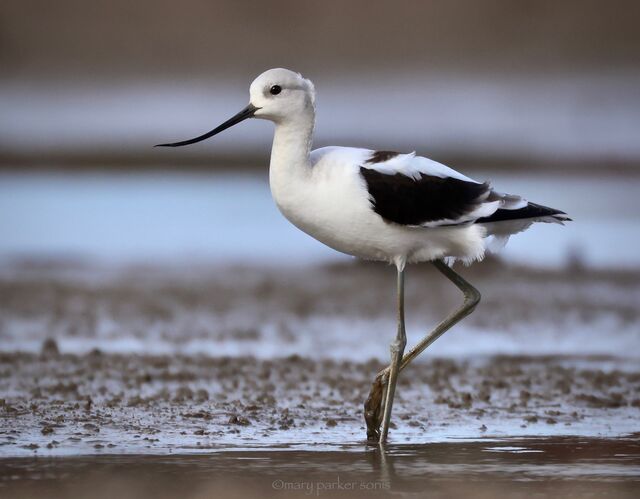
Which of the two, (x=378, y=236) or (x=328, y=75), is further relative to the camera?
(x=328, y=75)

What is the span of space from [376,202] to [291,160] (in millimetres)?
420

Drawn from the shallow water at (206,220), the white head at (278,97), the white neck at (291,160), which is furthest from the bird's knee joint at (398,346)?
the shallow water at (206,220)

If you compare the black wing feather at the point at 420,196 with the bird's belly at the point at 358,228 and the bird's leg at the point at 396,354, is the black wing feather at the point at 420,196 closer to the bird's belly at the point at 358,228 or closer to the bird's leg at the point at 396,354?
the bird's belly at the point at 358,228

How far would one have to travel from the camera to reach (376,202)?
6328mm

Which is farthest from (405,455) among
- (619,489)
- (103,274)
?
(103,274)

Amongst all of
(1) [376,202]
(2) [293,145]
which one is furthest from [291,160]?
(1) [376,202]

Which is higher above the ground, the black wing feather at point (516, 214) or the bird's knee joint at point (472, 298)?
the black wing feather at point (516, 214)

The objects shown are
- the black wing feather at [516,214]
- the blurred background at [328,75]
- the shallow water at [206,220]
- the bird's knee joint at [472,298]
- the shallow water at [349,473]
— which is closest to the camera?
the shallow water at [349,473]

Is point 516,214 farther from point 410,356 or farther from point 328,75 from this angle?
point 328,75

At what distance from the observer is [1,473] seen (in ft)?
17.6

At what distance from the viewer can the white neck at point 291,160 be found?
20.8 feet

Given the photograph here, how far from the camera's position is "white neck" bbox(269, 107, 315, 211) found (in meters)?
6.35

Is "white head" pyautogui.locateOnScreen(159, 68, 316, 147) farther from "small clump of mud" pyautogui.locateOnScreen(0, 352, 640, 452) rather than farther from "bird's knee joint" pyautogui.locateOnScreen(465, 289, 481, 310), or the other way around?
"small clump of mud" pyautogui.locateOnScreen(0, 352, 640, 452)

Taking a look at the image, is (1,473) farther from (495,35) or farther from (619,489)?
(495,35)
